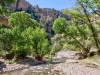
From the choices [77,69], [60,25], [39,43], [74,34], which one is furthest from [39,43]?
[77,69]

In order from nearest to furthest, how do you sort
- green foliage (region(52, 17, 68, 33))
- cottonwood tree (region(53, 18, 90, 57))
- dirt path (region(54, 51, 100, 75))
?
dirt path (region(54, 51, 100, 75)) → cottonwood tree (region(53, 18, 90, 57)) → green foliage (region(52, 17, 68, 33))

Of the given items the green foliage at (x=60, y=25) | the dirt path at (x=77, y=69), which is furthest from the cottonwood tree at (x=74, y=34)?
the dirt path at (x=77, y=69)

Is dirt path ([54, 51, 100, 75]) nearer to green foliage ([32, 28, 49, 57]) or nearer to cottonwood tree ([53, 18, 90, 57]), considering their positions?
green foliage ([32, 28, 49, 57])

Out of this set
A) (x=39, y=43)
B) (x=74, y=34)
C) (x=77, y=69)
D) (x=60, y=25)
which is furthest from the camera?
(x=60, y=25)

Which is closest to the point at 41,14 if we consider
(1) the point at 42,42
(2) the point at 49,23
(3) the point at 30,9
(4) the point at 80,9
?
(3) the point at 30,9

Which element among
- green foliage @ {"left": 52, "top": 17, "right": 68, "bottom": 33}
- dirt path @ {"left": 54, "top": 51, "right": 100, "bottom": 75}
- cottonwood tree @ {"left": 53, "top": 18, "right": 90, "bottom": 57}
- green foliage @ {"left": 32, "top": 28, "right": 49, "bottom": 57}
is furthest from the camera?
green foliage @ {"left": 52, "top": 17, "right": 68, "bottom": 33}

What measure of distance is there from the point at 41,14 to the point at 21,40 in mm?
127743

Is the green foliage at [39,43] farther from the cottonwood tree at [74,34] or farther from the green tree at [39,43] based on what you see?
the cottonwood tree at [74,34]

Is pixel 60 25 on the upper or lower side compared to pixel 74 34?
upper

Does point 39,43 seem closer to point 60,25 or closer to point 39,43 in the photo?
point 39,43

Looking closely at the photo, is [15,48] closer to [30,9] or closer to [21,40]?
[21,40]

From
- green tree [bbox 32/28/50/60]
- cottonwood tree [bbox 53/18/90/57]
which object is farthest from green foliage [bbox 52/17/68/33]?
green tree [bbox 32/28/50/60]

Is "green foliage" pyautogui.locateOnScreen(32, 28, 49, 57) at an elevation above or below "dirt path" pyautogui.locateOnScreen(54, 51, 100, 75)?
above

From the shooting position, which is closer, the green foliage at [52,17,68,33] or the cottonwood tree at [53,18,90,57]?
the cottonwood tree at [53,18,90,57]
